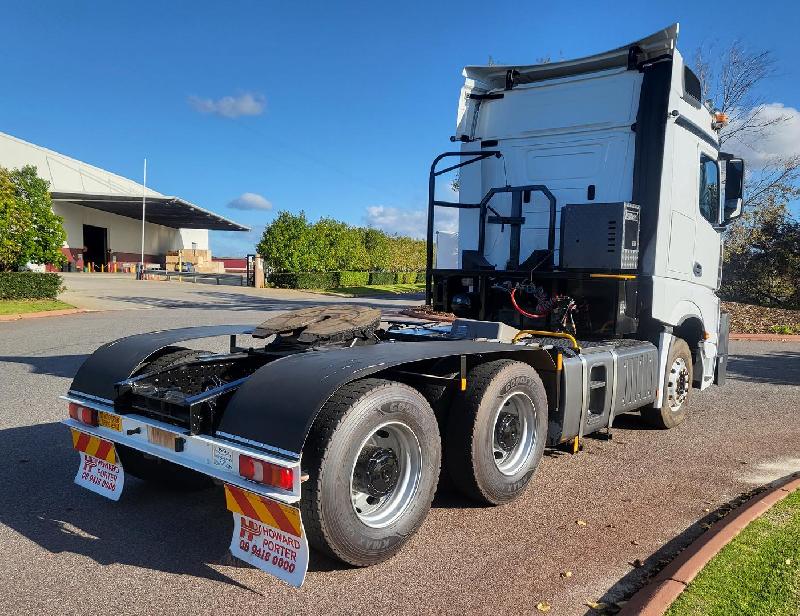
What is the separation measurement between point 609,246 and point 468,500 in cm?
271

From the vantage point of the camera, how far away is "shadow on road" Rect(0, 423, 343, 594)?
11.2 feet

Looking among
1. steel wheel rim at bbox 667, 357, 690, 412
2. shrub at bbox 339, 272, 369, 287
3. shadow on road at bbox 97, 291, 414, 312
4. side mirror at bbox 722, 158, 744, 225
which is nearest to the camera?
steel wheel rim at bbox 667, 357, 690, 412

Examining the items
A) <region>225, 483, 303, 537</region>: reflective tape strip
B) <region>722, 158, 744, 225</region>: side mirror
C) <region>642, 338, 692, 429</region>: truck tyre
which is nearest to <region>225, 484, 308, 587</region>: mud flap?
<region>225, 483, 303, 537</region>: reflective tape strip

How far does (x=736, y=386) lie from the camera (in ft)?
29.6

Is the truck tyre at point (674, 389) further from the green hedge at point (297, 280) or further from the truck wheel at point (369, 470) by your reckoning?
the green hedge at point (297, 280)

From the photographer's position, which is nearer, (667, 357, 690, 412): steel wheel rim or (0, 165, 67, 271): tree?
(667, 357, 690, 412): steel wheel rim

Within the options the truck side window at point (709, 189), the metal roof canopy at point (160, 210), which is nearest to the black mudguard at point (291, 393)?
the truck side window at point (709, 189)

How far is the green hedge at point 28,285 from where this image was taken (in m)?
18.0

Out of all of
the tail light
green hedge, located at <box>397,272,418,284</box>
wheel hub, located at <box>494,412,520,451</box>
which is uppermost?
green hedge, located at <box>397,272,418,284</box>

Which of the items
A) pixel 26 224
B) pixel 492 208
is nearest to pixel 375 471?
pixel 492 208

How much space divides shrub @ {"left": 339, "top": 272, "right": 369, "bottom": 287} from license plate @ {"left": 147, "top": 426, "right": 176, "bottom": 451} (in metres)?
33.8

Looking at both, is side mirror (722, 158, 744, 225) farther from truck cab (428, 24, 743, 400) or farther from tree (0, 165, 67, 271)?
tree (0, 165, 67, 271)

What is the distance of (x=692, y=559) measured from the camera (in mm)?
3279

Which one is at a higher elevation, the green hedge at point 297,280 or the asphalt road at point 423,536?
the green hedge at point 297,280
